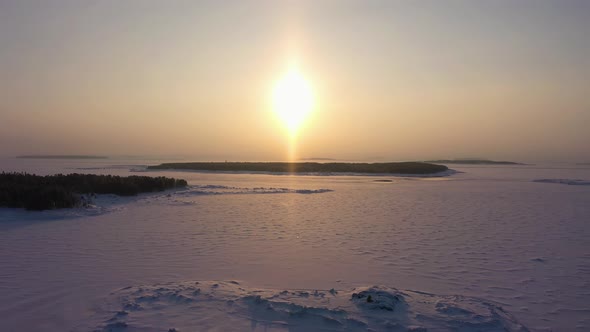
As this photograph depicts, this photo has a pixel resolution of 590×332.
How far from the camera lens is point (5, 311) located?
5.20 m

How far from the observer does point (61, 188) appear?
14938mm

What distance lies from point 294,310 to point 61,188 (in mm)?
12621

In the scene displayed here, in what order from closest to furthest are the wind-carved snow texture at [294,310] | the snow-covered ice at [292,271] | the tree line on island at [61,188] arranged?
the wind-carved snow texture at [294,310], the snow-covered ice at [292,271], the tree line on island at [61,188]

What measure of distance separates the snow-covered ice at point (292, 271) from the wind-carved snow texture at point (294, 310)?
24 mm

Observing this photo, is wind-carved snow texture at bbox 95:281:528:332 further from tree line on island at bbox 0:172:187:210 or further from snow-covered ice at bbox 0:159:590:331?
tree line on island at bbox 0:172:187:210

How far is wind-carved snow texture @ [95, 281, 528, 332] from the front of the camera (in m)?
4.90

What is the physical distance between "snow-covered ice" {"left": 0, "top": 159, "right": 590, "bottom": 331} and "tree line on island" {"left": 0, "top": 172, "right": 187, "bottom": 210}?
56cm

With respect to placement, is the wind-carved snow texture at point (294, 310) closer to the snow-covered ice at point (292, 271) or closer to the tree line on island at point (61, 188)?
the snow-covered ice at point (292, 271)

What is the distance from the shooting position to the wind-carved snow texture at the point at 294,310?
4.90 m

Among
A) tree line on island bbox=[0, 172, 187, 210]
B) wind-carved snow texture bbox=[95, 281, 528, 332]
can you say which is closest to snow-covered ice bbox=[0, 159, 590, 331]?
wind-carved snow texture bbox=[95, 281, 528, 332]

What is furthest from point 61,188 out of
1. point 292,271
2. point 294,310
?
point 294,310

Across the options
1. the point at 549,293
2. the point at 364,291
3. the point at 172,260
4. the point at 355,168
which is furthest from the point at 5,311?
the point at 355,168

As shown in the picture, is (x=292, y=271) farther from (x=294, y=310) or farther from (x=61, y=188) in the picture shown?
(x=61, y=188)

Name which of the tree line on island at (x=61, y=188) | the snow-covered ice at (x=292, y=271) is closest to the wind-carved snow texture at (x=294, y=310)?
the snow-covered ice at (x=292, y=271)
